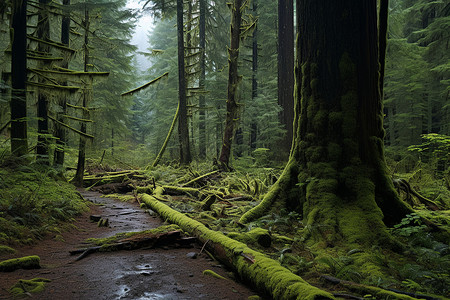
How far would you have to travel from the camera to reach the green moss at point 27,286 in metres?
2.57

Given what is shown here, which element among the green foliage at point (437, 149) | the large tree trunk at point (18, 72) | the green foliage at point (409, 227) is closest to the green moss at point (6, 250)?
the large tree trunk at point (18, 72)

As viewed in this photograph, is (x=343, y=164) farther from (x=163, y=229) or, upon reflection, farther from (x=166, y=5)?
(x=166, y=5)

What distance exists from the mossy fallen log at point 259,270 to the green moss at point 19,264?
219 centimetres

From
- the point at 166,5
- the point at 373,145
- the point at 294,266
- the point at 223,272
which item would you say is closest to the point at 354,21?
the point at 373,145

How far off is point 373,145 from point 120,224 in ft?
17.9

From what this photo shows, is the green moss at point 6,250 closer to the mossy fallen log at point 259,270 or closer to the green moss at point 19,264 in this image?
the green moss at point 19,264

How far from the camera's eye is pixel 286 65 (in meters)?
12.8

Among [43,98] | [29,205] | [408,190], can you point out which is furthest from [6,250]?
[408,190]

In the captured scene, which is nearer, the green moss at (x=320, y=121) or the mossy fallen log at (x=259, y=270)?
the mossy fallen log at (x=259, y=270)

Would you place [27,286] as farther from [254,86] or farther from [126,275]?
[254,86]

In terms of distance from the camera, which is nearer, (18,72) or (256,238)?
(256,238)

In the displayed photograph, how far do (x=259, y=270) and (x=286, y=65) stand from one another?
11.4 meters

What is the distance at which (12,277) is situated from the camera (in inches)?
116

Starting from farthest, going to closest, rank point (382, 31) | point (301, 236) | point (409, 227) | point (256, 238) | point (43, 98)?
point (43, 98)
point (382, 31)
point (301, 236)
point (256, 238)
point (409, 227)
